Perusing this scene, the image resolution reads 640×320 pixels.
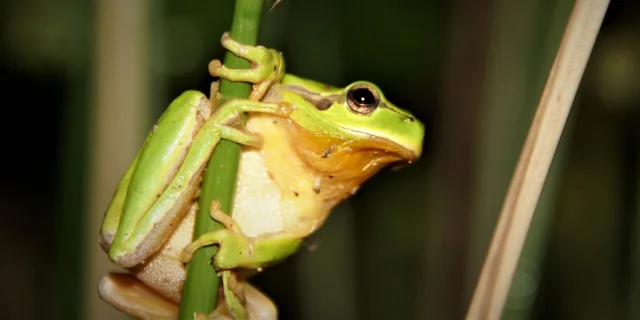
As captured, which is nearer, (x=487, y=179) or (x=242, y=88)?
(x=242, y=88)

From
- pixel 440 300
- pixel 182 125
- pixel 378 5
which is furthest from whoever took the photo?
pixel 378 5

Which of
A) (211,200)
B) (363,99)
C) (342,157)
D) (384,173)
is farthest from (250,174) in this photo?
(384,173)

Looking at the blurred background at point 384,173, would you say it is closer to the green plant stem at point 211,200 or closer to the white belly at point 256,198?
the white belly at point 256,198

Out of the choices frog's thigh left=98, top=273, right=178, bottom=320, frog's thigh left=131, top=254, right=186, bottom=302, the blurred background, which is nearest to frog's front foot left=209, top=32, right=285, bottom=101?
frog's thigh left=131, top=254, right=186, bottom=302

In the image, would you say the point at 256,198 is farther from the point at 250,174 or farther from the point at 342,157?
the point at 342,157

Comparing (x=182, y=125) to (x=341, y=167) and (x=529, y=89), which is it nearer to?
(x=341, y=167)

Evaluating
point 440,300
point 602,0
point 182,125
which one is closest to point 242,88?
A: point 182,125
